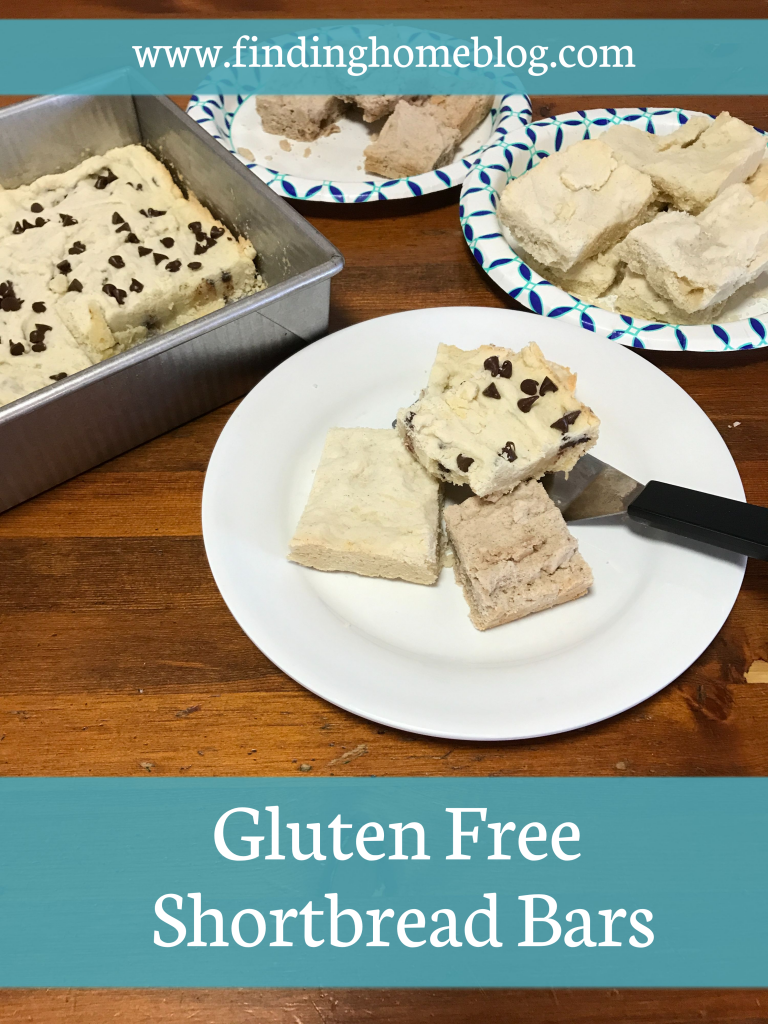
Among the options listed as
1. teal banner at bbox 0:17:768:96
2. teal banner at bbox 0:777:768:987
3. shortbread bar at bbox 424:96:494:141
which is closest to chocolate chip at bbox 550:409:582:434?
teal banner at bbox 0:777:768:987

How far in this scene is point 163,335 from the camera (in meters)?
1.74

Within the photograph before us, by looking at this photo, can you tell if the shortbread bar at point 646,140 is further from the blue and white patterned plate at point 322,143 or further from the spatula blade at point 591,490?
the spatula blade at point 591,490

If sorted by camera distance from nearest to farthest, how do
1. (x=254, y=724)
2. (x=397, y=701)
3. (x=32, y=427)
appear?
(x=397, y=701), (x=254, y=724), (x=32, y=427)

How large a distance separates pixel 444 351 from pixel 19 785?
53.3 inches

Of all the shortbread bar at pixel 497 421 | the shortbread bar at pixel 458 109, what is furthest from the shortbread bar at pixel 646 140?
the shortbread bar at pixel 497 421

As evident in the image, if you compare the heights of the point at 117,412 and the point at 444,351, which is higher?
the point at 444,351

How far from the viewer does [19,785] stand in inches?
58.3

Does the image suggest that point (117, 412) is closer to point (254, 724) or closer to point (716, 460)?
point (254, 724)

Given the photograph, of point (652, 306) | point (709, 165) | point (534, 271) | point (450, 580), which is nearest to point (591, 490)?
point (450, 580)

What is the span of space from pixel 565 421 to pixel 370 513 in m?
0.50

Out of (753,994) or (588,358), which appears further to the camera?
(588,358)

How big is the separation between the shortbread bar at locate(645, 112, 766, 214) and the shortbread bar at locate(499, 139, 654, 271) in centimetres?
7

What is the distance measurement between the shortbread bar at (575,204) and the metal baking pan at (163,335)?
0.66 m

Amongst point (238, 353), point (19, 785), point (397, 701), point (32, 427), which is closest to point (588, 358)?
point (238, 353)
